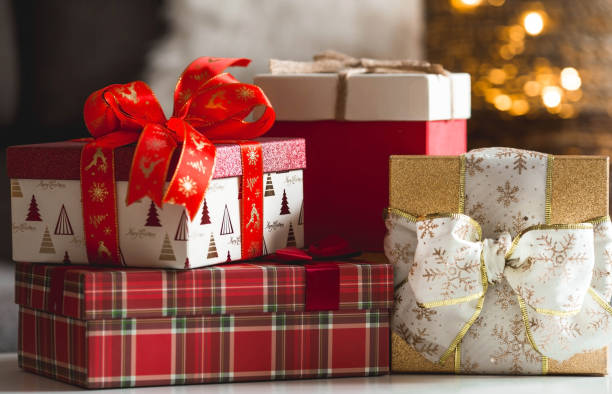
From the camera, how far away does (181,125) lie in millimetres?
936

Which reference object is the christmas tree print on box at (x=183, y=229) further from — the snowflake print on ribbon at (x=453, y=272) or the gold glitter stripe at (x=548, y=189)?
the gold glitter stripe at (x=548, y=189)

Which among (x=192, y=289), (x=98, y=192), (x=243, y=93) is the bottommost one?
(x=192, y=289)

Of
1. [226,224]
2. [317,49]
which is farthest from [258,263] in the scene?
[317,49]

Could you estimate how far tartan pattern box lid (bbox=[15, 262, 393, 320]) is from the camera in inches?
35.2

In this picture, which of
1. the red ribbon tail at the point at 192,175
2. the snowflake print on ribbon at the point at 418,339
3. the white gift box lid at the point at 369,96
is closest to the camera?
the red ribbon tail at the point at 192,175

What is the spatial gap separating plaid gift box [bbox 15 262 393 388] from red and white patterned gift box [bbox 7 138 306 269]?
0.02m

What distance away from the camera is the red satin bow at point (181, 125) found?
2.92ft

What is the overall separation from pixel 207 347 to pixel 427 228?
0.28 metres

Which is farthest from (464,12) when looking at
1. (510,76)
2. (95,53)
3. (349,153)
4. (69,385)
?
(69,385)

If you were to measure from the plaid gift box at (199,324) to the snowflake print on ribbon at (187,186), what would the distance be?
0.09 metres

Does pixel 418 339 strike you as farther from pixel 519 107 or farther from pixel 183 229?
pixel 519 107

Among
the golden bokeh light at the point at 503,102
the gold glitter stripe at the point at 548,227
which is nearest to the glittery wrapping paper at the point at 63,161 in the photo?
the gold glitter stripe at the point at 548,227

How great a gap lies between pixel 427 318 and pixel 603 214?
23cm

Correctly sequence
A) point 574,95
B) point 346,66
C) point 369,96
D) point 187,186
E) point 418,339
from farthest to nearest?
point 574,95 < point 346,66 < point 369,96 < point 418,339 < point 187,186
